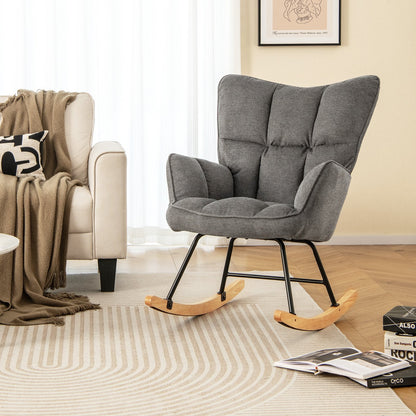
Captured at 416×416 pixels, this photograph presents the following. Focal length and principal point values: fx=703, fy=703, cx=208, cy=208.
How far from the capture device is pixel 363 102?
2615mm

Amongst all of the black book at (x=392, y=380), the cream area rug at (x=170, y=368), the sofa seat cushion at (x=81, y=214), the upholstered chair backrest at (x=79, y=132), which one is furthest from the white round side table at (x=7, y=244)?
the upholstered chair backrest at (x=79, y=132)

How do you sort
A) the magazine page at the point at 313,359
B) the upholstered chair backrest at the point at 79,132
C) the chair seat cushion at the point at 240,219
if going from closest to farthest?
1. the magazine page at the point at 313,359
2. the chair seat cushion at the point at 240,219
3. the upholstered chair backrest at the point at 79,132

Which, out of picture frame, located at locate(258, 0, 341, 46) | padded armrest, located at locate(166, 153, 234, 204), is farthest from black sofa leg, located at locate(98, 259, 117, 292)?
picture frame, located at locate(258, 0, 341, 46)

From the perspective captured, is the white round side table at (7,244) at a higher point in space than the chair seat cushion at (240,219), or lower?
lower

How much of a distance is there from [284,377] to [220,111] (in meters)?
1.27

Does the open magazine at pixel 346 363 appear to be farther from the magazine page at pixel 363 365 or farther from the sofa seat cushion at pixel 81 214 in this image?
the sofa seat cushion at pixel 81 214

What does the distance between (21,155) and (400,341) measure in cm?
188

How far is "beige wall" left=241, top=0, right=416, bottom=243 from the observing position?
4328 millimetres

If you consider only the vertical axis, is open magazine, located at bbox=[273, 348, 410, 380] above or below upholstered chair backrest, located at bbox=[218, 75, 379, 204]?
below

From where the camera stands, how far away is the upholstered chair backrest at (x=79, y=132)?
11.2ft

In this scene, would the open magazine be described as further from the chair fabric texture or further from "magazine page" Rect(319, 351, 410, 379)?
the chair fabric texture

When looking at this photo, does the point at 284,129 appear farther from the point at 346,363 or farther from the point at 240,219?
the point at 346,363

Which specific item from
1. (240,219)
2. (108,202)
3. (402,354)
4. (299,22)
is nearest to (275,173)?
(240,219)

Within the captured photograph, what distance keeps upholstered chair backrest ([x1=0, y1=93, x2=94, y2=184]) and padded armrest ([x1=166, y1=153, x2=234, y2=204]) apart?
90 centimetres
